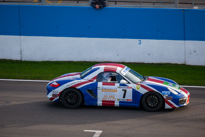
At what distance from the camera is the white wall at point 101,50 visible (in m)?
16.3

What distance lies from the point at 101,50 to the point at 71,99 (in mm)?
7988

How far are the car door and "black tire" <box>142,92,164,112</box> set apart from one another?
1.29ft

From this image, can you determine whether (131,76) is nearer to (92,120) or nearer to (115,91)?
(115,91)

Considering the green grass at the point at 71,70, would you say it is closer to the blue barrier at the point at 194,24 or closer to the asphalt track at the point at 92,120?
the blue barrier at the point at 194,24

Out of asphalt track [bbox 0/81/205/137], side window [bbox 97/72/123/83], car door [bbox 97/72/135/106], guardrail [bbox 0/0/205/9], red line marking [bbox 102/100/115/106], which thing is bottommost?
asphalt track [bbox 0/81/205/137]

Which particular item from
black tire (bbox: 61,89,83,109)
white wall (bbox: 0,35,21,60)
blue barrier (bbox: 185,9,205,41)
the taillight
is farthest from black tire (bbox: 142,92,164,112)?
A: white wall (bbox: 0,35,21,60)

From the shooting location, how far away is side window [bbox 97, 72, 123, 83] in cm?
897

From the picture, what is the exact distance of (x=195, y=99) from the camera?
10.3 m

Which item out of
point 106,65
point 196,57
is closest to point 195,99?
point 106,65

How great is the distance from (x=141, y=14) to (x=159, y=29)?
1.37 m

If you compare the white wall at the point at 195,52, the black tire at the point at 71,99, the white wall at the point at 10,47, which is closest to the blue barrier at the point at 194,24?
the white wall at the point at 195,52

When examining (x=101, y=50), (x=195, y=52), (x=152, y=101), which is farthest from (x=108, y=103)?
(x=195, y=52)

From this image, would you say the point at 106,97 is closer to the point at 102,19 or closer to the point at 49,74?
the point at 49,74

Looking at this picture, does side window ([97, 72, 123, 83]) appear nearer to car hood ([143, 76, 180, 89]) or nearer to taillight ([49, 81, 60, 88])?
car hood ([143, 76, 180, 89])
